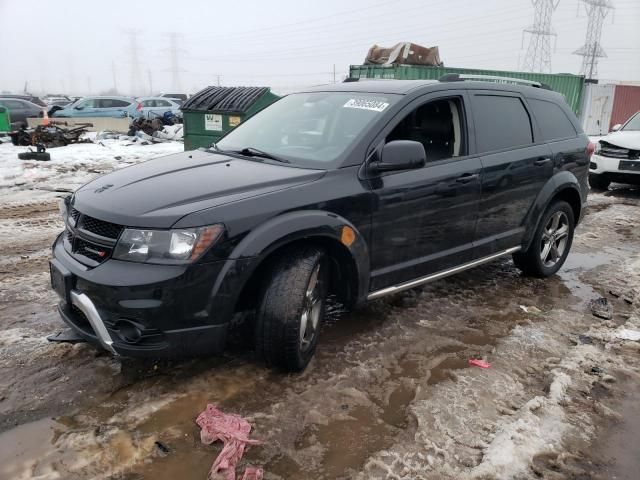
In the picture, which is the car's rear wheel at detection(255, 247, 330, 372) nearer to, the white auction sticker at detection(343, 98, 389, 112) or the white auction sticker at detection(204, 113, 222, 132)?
the white auction sticker at detection(343, 98, 389, 112)

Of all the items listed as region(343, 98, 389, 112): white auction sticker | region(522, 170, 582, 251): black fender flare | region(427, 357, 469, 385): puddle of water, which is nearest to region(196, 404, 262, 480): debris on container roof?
region(427, 357, 469, 385): puddle of water

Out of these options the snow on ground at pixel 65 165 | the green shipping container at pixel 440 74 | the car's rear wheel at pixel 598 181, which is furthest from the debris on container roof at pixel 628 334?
the green shipping container at pixel 440 74

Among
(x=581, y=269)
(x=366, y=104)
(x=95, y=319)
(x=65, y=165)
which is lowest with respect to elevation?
(x=581, y=269)

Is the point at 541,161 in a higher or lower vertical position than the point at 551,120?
lower

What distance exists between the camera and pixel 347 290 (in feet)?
11.2

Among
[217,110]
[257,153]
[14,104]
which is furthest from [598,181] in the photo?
[14,104]

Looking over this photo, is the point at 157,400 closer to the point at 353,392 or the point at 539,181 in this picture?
the point at 353,392

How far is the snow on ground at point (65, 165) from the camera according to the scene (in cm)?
912

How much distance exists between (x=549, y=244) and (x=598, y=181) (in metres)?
6.43

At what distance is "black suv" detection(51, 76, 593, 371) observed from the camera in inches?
107

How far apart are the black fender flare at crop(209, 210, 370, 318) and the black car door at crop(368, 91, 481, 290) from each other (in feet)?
1.25

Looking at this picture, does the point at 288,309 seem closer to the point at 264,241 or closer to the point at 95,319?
the point at 264,241

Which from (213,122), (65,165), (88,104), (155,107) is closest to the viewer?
(213,122)

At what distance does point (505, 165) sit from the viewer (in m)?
4.26
